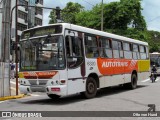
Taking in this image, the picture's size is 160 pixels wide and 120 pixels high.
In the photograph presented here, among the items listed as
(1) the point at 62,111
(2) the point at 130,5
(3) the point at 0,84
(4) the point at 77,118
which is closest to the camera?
(4) the point at 77,118

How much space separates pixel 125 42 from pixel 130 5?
26.4 meters

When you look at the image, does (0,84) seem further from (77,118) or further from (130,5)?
(130,5)

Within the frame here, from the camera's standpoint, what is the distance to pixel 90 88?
1499 centimetres

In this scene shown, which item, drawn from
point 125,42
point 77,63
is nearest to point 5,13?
point 77,63

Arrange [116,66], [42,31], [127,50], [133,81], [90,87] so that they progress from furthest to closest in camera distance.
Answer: [133,81] < [127,50] < [116,66] < [90,87] < [42,31]

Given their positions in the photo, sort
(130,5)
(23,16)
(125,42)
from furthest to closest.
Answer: (23,16) < (130,5) < (125,42)

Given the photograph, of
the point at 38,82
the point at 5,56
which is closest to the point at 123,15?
the point at 5,56

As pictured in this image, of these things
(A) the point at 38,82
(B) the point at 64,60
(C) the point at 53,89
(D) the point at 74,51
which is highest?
(D) the point at 74,51

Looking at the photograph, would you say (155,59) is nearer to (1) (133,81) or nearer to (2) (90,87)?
(1) (133,81)

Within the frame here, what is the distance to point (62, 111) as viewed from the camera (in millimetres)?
11227

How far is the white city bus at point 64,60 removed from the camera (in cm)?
1315

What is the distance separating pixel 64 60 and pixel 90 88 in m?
2.52

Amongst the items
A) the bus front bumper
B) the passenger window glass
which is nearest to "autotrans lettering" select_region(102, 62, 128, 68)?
the passenger window glass

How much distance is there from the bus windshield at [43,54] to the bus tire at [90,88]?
7.04 feet
